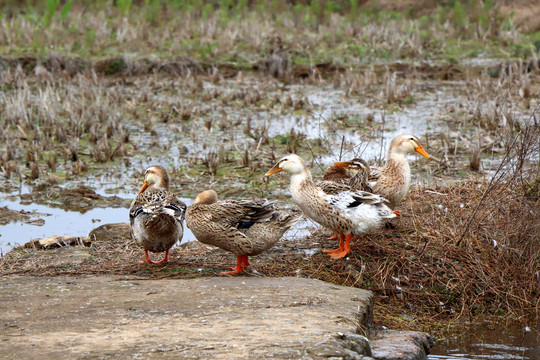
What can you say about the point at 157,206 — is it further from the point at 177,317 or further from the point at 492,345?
the point at 492,345

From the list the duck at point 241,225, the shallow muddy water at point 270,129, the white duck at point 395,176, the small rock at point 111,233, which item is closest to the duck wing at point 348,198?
the duck at point 241,225

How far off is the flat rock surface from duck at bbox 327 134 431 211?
1.60 m

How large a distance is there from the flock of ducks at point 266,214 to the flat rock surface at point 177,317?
0.40 m

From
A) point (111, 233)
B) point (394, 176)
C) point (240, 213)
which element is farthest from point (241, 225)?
point (111, 233)

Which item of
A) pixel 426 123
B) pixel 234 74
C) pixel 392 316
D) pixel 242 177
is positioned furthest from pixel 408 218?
pixel 234 74

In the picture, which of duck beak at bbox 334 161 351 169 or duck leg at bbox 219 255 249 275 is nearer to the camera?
duck leg at bbox 219 255 249 275

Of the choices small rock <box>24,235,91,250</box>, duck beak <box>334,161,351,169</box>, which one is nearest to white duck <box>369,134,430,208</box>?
duck beak <box>334,161,351,169</box>

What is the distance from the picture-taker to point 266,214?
640cm

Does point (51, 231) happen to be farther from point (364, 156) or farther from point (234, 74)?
point (234, 74)

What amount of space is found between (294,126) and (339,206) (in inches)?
265

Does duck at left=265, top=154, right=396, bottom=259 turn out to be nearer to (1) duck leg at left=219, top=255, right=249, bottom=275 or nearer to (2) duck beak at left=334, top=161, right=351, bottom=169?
(2) duck beak at left=334, top=161, right=351, bottom=169

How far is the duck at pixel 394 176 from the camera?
7.39 m

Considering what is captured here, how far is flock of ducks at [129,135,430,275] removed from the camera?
636cm

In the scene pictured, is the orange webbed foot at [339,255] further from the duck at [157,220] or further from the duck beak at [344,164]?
the duck at [157,220]
